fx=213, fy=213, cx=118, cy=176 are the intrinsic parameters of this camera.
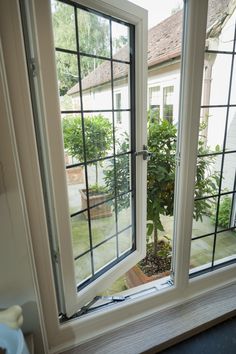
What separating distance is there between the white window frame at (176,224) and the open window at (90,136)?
0.25ft

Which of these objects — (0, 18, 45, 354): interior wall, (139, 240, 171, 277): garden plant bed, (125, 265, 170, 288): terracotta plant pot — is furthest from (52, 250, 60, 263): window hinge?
(139, 240, 171, 277): garden plant bed

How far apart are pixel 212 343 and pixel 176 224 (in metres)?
0.63

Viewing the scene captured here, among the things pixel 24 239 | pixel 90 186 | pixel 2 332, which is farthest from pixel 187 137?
pixel 2 332

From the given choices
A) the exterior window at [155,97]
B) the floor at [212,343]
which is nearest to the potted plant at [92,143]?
the floor at [212,343]

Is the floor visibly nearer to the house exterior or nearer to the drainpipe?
the house exterior

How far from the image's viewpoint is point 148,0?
46.6 inches

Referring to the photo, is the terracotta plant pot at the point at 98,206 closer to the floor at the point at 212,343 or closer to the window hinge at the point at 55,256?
the window hinge at the point at 55,256

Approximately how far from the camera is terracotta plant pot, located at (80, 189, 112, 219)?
43.7 inches

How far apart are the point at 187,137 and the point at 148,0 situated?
0.82 metres

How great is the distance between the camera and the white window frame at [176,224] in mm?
684

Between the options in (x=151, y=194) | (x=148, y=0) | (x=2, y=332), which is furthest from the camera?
(x=151, y=194)

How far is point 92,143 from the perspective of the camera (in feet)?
3.60

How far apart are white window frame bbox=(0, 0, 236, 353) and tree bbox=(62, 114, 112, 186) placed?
0.87 ft

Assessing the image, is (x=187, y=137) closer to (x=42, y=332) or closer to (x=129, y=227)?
(x=129, y=227)
